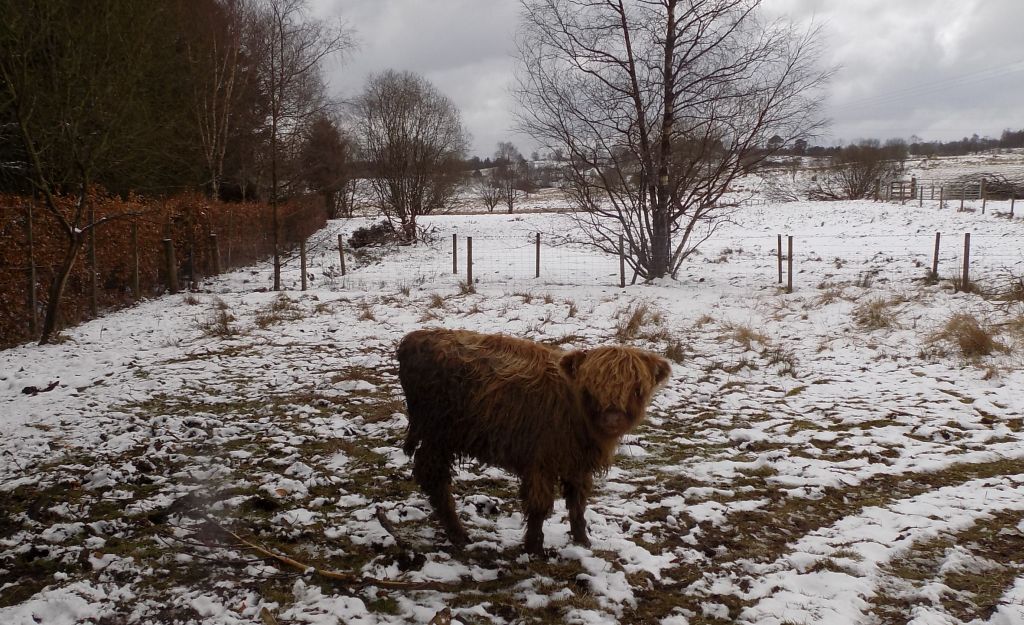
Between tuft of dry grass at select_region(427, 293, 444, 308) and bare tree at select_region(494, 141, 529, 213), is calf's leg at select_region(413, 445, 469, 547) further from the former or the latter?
bare tree at select_region(494, 141, 529, 213)

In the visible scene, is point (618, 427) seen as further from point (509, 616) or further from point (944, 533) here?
A: point (944, 533)

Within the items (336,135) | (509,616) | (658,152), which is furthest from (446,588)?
(336,135)

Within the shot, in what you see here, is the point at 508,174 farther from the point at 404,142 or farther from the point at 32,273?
the point at 32,273

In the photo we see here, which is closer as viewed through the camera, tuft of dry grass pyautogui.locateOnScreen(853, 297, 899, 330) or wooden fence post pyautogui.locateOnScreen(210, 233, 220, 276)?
tuft of dry grass pyautogui.locateOnScreen(853, 297, 899, 330)

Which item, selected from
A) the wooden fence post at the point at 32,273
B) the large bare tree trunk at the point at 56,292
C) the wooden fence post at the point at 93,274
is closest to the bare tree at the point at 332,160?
the wooden fence post at the point at 93,274

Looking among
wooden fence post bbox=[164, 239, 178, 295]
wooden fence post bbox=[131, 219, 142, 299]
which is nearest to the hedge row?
wooden fence post bbox=[131, 219, 142, 299]

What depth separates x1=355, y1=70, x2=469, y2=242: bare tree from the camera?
29.7 metres

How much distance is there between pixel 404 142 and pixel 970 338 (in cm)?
2717

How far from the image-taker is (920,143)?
81.3 meters

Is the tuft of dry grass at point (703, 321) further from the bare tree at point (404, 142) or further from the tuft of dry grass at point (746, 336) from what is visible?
the bare tree at point (404, 142)

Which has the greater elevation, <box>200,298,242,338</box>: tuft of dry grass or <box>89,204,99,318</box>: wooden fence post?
<box>89,204,99,318</box>: wooden fence post

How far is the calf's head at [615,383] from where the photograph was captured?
10.8ft

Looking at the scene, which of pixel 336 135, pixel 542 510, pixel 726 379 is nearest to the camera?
pixel 542 510

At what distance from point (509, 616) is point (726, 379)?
532cm
